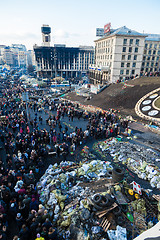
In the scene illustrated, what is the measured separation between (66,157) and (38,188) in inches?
176

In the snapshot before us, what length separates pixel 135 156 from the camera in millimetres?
13492

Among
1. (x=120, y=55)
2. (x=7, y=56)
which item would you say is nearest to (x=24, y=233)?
(x=120, y=55)

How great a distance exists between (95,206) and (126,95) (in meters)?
27.6

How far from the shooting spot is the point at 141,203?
27.4 ft

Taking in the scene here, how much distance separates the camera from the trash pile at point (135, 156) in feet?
37.0

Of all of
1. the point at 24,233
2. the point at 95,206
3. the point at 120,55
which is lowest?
Answer: the point at 24,233

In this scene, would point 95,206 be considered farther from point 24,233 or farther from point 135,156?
point 135,156

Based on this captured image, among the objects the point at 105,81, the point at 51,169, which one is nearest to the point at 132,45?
the point at 105,81

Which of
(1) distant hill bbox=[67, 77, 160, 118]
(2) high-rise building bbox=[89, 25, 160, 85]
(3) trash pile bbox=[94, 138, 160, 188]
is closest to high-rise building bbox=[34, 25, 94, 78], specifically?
(2) high-rise building bbox=[89, 25, 160, 85]

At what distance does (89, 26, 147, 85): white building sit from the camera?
1700 inches

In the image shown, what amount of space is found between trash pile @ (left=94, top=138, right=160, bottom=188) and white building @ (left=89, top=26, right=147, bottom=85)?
3451 centimetres

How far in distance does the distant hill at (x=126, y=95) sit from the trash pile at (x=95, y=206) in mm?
17621

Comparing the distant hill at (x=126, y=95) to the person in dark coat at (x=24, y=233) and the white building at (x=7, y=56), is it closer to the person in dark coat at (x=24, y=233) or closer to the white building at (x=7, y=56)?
the person in dark coat at (x=24, y=233)

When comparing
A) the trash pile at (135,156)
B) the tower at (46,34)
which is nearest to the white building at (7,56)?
the tower at (46,34)
